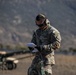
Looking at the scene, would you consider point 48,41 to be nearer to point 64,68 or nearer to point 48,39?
point 48,39

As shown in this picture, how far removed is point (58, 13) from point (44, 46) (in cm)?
14462

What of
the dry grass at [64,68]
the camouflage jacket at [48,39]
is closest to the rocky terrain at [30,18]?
the dry grass at [64,68]

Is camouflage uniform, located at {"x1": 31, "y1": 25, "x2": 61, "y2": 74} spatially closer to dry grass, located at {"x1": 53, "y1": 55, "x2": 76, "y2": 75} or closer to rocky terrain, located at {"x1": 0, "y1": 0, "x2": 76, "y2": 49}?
dry grass, located at {"x1": 53, "y1": 55, "x2": 76, "y2": 75}

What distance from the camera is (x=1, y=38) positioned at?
4929 inches

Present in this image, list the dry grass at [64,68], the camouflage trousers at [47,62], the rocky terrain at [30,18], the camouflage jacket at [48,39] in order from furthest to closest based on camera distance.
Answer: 1. the rocky terrain at [30,18]
2. the dry grass at [64,68]
3. the camouflage trousers at [47,62]
4. the camouflage jacket at [48,39]

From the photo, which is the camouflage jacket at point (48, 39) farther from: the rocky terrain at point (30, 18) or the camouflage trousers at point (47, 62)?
the rocky terrain at point (30, 18)

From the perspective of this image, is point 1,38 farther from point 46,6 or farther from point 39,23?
point 39,23

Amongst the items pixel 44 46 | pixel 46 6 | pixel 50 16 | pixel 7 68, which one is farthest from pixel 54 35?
pixel 46 6

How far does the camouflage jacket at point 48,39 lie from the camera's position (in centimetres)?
870

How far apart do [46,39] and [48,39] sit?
40mm

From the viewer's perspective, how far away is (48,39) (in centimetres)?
890

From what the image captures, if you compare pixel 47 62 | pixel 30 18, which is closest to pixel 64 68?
pixel 47 62

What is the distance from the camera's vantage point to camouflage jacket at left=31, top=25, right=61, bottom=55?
8703mm

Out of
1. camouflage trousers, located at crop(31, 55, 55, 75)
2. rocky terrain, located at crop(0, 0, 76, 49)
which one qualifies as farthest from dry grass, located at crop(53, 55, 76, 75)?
rocky terrain, located at crop(0, 0, 76, 49)
